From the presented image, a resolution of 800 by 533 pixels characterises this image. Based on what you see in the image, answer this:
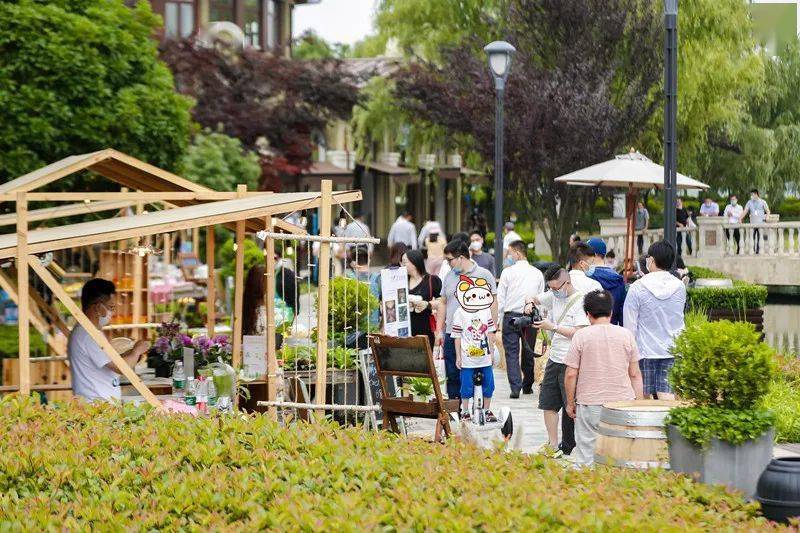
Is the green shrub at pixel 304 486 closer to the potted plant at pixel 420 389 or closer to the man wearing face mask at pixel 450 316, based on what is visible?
the potted plant at pixel 420 389

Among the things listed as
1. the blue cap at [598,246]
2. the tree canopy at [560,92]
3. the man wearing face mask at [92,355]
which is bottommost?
the man wearing face mask at [92,355]

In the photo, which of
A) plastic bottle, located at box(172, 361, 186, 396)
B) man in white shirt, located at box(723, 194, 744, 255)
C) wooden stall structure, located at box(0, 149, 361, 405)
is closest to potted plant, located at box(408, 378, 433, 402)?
wooden stall structure, located at box(0, 149, 361, 405)

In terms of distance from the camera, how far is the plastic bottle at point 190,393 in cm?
1041

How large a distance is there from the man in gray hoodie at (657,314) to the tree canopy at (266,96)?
2385 centimetres

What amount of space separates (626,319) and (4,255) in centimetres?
488

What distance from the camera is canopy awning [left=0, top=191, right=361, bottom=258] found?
9.15 meters

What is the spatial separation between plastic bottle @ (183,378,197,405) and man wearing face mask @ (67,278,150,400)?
53 cm

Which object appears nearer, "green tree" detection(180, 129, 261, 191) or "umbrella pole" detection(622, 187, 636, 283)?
"umbrella pole" detection(622, 187, 636, 283)

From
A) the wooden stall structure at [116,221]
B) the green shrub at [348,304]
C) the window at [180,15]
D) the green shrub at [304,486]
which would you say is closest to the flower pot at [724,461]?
the green shrub at [304,486]

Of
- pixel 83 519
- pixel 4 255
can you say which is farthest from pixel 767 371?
pixel 4 255

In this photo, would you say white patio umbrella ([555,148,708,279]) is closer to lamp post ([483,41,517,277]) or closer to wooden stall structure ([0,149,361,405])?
lamp post ([483,41,517,277])

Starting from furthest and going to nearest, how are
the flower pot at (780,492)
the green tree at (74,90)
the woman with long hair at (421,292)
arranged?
the woman with long hair at (421,292) < the green tree at (74,90) < the flower pot at (780,492)

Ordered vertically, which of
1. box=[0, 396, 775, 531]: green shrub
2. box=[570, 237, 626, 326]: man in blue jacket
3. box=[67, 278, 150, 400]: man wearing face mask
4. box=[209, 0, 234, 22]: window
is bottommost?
box=[0, 396, 775, 531]: green shrub

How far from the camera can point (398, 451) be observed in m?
7.16
